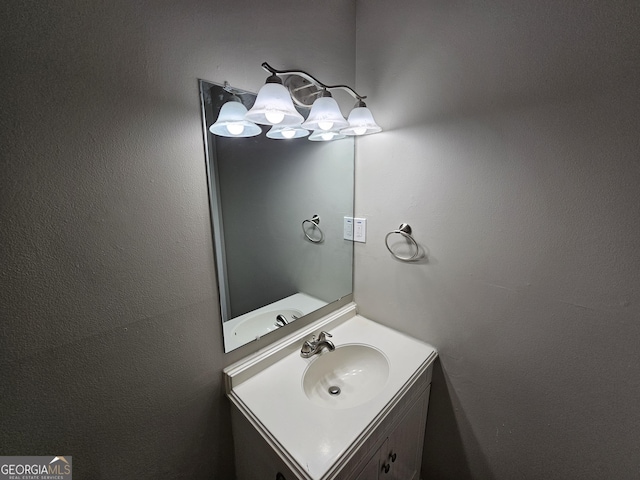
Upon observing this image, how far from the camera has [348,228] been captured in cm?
141

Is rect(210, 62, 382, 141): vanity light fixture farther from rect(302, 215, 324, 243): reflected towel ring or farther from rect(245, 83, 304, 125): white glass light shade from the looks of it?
rect(302, 215, 324, 243): reflected towel ring

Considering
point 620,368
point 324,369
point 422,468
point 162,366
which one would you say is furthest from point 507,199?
point 422,468

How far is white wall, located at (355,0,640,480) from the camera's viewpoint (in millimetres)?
733

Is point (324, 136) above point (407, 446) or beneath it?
above

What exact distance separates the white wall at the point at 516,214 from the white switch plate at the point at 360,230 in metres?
0.10

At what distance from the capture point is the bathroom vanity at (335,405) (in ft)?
2.50

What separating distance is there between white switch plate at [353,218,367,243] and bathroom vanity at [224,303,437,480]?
0.40 m

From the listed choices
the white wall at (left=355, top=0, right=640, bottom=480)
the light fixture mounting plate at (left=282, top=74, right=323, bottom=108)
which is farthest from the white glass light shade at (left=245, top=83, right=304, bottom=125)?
the white wall at (left=355, top=0, right=640, bottom=480)

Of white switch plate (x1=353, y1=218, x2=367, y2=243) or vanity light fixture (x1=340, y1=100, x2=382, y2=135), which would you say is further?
white switch plate (x1=353, y1=218, x2=367, y2=243)

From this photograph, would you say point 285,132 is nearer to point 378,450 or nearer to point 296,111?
point 296,111

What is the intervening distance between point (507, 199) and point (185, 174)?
3.55 feet

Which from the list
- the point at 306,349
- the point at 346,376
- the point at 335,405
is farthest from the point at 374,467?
the point at 306,349

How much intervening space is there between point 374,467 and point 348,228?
988mm

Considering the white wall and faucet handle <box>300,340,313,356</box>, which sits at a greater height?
the white wall
